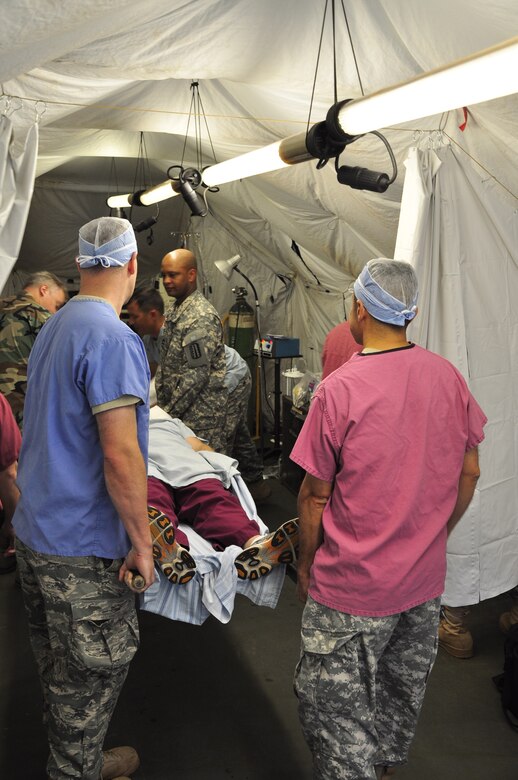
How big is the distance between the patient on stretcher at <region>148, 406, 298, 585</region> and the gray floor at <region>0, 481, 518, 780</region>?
73 cm

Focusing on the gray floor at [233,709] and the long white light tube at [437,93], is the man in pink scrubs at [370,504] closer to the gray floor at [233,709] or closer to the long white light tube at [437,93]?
the long white light tube at [437,93]

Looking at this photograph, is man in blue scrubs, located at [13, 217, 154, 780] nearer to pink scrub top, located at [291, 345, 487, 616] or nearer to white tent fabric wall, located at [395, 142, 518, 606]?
pink scrub top, located at [291, 345, 487, 616]

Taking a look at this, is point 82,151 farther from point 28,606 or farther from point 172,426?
point 28,606

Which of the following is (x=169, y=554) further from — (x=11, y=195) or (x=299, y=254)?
(x=299, y=254)

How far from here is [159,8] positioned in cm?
199

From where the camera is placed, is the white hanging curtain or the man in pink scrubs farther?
the white hanging curtain

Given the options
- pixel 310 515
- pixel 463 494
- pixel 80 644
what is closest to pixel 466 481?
pixel 463 494

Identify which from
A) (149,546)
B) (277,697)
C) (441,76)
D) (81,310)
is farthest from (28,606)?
(441,76)

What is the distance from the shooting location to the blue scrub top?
1.71m

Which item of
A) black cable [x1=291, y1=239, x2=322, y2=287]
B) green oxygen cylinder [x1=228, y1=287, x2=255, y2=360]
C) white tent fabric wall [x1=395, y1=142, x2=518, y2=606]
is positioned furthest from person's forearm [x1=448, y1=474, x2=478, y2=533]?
green oxygen cylinder [x1=228, y1=287, x2=255, y2=360]

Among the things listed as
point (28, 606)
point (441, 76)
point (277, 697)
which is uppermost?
point (441, 76)

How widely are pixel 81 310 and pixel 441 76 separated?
112 centimetres

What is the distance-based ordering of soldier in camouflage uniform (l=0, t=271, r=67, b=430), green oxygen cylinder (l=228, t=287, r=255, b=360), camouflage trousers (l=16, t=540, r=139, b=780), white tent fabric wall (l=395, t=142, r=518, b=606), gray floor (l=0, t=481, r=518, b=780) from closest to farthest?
camouflage trousers (l=16, t=540, r=139, b=780)
gray floor (l=0, t=481, r=518, b=780)
white tent fabric wall (l=395, t=142, r=518, b=606)
soldier in camouflage uniform (l=0, t=271, r=67, b=430)
green oxygen cylinder (l=228, t=287, r=255, b=360)

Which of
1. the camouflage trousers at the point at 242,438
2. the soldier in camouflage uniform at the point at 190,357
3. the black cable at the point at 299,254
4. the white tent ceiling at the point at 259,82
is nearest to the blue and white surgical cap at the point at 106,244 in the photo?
the white tent ceiling at the point at 259,82
